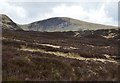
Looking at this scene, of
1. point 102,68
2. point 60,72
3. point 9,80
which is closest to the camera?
point 9,80

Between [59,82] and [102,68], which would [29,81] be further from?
[102,68]

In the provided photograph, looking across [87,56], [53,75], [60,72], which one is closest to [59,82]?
[53,75]

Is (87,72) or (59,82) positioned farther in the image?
(87,72)

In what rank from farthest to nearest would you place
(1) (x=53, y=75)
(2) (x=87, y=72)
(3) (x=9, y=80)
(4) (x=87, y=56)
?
(4) (x=87, y=56) → (2) (x=87, y=72) → (1) (x=53, y=75) → (3) (x=9, y=80)

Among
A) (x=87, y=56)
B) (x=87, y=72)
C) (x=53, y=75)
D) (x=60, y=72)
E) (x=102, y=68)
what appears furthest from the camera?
(x=87, y=56)

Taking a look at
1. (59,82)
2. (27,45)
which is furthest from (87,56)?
(59,82)

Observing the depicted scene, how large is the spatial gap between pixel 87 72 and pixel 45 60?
303 cm

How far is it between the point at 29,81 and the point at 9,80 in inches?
34.8

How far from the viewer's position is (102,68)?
22.2 metres

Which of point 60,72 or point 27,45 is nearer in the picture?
point 60,72

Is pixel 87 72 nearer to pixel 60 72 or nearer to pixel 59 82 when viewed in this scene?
pixel 60 72

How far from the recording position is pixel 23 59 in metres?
19.8

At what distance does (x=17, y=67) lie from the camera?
17.7 meters

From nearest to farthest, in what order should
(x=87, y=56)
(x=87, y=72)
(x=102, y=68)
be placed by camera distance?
(x=87, y=72) → (x=102, y=68) → (x=87, y=56)
